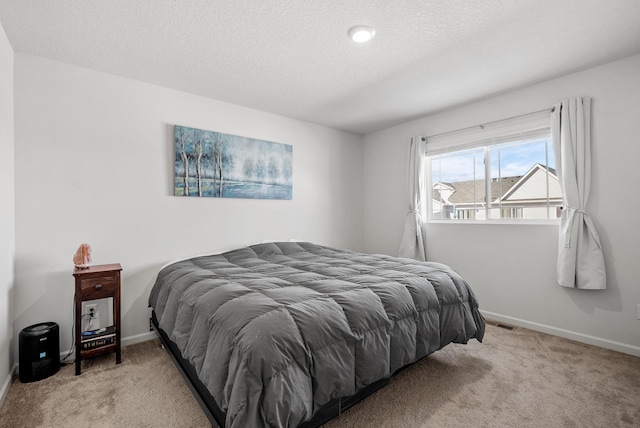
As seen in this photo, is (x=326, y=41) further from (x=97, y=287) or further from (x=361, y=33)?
(x=97, y=287)

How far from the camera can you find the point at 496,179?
3355 mm

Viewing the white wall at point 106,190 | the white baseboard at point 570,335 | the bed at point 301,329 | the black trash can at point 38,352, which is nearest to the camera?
the bed at point 301,329

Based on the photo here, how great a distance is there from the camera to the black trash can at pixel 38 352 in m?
2.06

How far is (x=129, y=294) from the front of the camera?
2.74 m

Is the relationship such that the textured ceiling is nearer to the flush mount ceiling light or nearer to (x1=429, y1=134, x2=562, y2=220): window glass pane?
the flush mount ceiling light

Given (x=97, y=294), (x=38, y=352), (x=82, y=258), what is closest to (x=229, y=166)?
(x=82, y=258)

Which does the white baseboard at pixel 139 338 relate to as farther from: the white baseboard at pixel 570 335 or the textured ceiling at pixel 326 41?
the white baseboard at pixel 570 335

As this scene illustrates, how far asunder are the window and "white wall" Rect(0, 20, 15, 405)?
3990 millimetres

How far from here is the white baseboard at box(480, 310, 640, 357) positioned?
2.46 meters

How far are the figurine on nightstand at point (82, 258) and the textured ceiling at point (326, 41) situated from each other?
1519 mm

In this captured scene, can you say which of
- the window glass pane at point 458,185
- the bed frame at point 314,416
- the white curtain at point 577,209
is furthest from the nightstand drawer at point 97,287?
the white curtain at point 577,209

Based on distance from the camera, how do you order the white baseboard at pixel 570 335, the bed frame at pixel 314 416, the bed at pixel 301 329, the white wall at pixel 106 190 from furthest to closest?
the white baseboard at pixel 570 335 → the white wall at pixel 106 190 → the bed frame at pixel 314 416 → the bed at pixel 301 329

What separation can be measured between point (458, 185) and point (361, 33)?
230 cm

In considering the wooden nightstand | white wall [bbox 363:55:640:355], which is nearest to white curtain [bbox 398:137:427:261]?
white wall [bbox 363:55:640:355]
